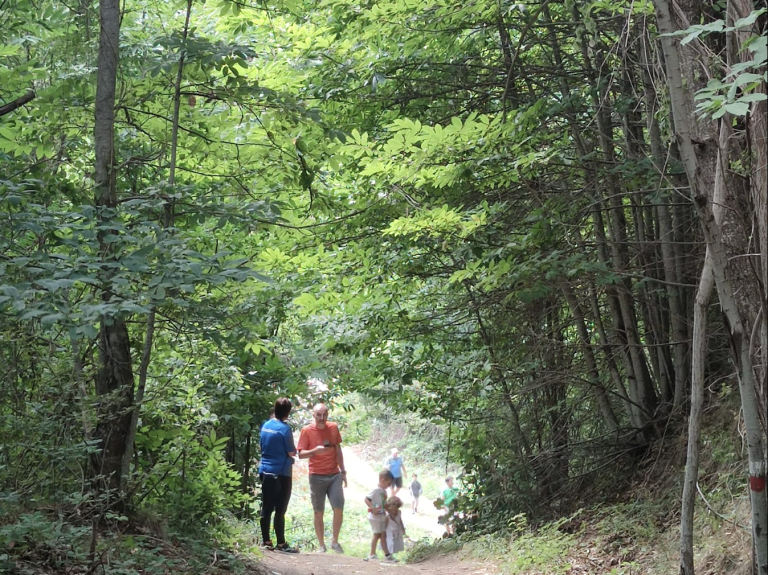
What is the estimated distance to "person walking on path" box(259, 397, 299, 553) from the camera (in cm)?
871

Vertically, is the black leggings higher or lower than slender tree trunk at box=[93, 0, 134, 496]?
lower

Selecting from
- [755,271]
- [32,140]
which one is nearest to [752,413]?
[755,271]

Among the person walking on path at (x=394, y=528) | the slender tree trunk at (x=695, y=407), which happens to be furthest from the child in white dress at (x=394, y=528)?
the slender tree trunk at (x=695, y=407)

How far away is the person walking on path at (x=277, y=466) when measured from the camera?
8.71m

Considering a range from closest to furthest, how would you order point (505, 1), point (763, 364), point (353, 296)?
point (763, 364) < point (505, 1) < point (353, 296)

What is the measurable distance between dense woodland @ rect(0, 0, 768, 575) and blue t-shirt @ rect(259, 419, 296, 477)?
712 millimetres

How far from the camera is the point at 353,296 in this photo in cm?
755

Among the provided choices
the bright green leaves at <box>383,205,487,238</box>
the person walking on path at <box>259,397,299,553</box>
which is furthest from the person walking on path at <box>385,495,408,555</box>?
the bright green leaves at <box>383,205,487,238</box>

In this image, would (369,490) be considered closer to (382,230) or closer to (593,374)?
(593,374)

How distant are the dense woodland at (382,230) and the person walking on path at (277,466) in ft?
2.28

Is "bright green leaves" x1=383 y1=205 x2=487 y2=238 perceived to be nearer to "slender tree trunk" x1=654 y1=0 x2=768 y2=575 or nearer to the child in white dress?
"slender tree trunk" x1=654 y1=0 x2=768 y2=575

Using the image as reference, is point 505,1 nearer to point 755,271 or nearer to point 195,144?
point 195,144

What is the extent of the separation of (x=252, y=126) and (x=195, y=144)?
55 centimetres

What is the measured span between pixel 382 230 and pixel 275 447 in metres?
3.25
